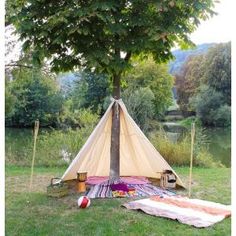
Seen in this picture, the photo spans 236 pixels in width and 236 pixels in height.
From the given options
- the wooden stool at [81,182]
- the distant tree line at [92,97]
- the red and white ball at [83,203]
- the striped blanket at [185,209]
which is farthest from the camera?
the distant tree line at [92,97]

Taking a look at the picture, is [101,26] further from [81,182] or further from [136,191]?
[136,191]

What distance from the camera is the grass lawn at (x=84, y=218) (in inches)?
141

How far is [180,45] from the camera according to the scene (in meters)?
5.48

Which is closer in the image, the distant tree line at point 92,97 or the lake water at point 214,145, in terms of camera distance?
the lake water at point 214,145

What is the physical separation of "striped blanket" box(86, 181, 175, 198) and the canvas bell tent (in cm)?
35

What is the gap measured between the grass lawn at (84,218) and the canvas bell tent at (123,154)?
64cm

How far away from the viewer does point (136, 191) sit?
5.15 m

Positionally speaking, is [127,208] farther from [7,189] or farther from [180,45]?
[180,45]

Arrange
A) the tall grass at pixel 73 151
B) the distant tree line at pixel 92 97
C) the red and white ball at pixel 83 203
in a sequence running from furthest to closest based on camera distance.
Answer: the distant tree line at pixel 92 97, the tall grass at pixel 73 151, the red and white ball at pixel 83 203

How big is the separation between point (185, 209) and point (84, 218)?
42.5 inches

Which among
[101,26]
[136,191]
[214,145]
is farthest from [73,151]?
[214,145]

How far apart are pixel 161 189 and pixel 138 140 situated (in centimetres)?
84

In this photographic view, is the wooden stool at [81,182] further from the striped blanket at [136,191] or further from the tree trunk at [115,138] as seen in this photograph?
the tree trunk at [115,138]

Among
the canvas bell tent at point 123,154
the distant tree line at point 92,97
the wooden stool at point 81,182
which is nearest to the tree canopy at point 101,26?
the canvas bell tent at point 123,154
